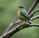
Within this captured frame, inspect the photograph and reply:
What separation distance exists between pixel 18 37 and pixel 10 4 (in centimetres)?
72

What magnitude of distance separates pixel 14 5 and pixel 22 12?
1.83 meters

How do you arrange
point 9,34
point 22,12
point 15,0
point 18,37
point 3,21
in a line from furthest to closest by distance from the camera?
point 15,0 → point 3,21 → point 18,37 → point 22,12 → point 9,34

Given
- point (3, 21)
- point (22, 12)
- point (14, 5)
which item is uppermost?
point (14, 5)

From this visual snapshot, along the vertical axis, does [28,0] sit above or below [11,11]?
above

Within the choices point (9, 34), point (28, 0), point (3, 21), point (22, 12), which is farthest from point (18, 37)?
point (9, 34)

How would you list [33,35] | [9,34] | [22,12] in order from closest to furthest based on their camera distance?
[9,34] < [22,12] < [33,35]

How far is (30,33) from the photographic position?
2600 mm

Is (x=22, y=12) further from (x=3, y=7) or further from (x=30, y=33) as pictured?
(x=3, y=7)

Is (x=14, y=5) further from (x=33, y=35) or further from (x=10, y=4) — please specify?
(x=33, y=35)

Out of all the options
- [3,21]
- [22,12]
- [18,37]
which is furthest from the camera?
[3,21]

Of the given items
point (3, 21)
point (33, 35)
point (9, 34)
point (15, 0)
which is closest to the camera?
point (9, 34)

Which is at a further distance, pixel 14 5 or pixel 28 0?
pixel 28 0

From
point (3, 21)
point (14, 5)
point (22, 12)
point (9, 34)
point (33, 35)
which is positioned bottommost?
point (9, 34)

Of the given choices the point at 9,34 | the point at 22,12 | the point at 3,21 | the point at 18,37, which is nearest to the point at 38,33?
the point at 18,37
